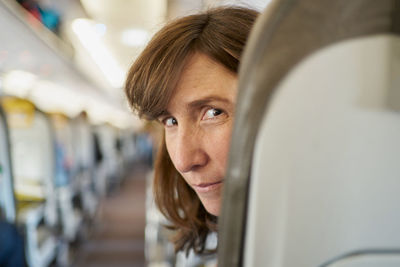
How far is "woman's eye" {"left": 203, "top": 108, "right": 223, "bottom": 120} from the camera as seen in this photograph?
2.63ft

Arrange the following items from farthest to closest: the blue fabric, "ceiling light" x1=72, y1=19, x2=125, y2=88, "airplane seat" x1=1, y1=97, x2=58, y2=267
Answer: "ceiling light" x1=72, y1=19, x2=125, y2=88, "airplane seat" x1=1, y1=97, x2=58, y2=267, the blue fabric

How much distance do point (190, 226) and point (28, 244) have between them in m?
2.19

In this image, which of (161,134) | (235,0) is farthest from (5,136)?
(235,0)

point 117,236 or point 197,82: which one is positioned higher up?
point 197,82

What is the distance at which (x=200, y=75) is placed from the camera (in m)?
0.80

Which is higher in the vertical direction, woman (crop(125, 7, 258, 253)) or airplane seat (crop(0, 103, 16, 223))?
woman (crop(125, 7, 258, 253))

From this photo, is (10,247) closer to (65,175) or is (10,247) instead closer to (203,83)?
(203,83)

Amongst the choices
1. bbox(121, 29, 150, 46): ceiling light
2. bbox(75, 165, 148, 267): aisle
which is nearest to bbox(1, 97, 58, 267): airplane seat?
bbox(75, 165, 148, 267): aisle

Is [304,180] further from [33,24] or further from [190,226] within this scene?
[33,24]

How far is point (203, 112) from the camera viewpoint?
81cm

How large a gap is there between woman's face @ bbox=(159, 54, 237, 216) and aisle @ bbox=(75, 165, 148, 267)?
11.8 feet

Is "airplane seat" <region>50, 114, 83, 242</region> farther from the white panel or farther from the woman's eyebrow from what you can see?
the white panel

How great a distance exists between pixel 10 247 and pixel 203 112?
62.7 inches

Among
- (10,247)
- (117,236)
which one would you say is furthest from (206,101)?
(117,236)
